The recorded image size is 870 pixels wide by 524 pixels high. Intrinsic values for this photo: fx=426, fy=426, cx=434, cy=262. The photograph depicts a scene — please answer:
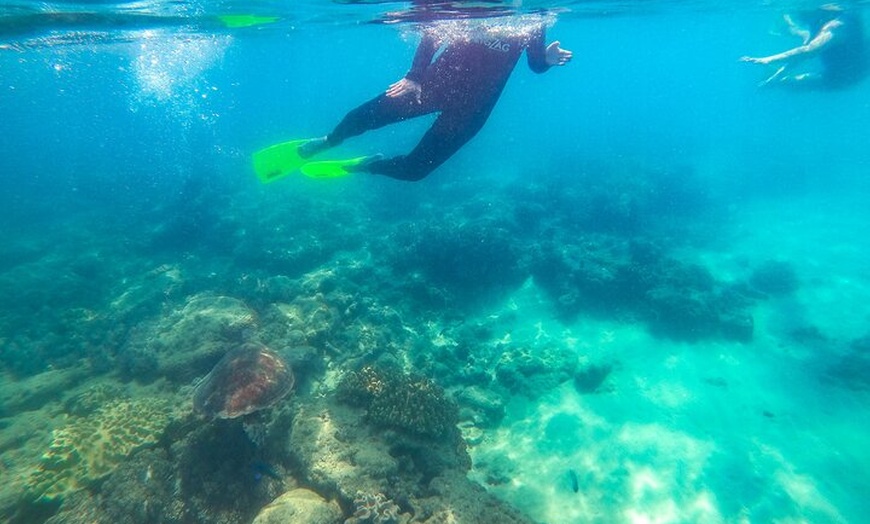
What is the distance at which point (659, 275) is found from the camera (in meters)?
13.4

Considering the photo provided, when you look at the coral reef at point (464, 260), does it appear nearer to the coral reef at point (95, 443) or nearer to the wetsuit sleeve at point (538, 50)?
the wetsuit sleeve at point (538, 50)

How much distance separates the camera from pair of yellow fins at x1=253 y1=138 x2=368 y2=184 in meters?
9.12

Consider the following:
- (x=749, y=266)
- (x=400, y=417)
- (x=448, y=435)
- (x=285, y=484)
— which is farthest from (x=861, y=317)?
(x=285, y=484)

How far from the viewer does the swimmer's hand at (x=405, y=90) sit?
22.9 feet

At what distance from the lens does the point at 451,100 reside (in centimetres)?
693

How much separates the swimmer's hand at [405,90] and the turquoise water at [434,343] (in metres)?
4.62

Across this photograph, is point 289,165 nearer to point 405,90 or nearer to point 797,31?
point 405,90

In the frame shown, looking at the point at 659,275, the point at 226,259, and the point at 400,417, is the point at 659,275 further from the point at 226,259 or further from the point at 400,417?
the point at 226,259

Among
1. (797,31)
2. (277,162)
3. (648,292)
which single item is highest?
(277,162)

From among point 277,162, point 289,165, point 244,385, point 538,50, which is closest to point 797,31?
point 538,50

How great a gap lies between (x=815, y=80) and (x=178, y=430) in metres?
23.3

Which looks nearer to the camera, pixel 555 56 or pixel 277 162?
pixel 555 56

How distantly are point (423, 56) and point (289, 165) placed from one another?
407cm

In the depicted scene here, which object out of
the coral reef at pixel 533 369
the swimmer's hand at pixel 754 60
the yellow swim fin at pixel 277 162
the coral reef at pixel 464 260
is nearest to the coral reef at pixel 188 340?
the yellow swim fin at pixel 277 162
